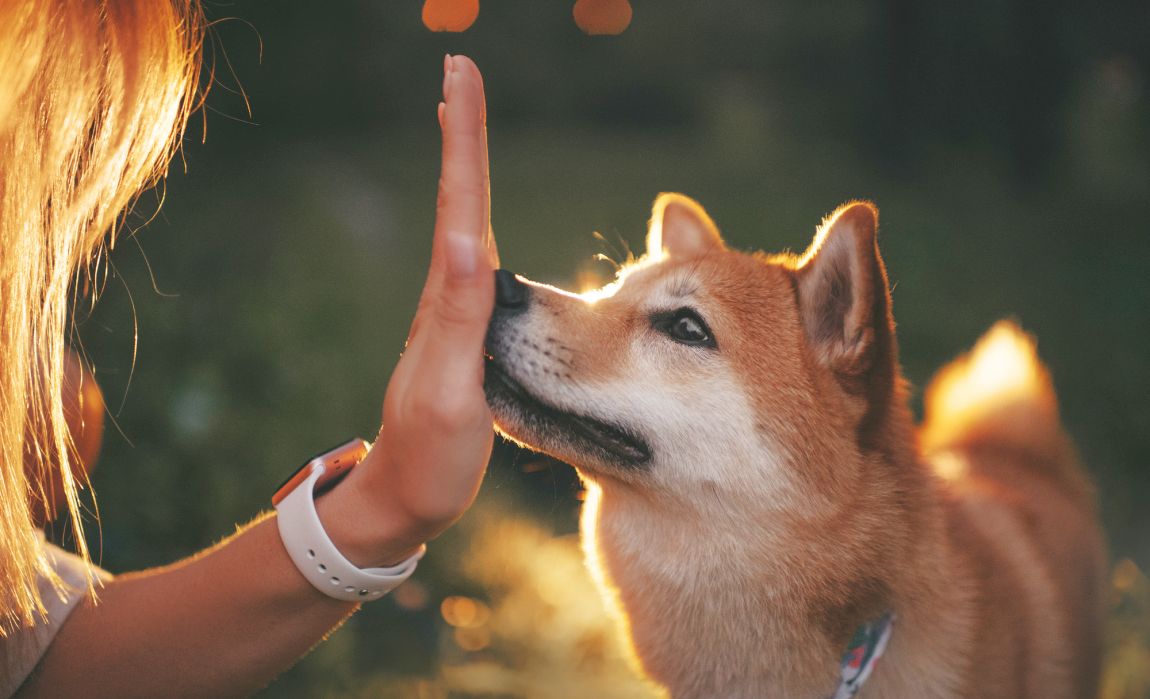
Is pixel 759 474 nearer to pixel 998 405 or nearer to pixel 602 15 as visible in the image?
pixel 998 405

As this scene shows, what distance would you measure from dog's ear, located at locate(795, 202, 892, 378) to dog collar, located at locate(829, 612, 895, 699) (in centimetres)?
46

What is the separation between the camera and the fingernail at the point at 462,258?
112 centimetres

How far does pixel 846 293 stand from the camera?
1607mm

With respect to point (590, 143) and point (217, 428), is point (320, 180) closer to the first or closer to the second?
point (590, 143)

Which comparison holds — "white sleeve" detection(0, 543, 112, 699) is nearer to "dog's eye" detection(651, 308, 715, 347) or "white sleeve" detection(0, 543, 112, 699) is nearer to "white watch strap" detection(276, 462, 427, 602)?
"white watch strap" detection(276, 462, 427, 602)

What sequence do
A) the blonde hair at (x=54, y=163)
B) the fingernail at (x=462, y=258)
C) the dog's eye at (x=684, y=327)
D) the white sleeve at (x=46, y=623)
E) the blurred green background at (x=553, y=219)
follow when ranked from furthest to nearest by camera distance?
Result: the blurred green background at (x=553, y=219), the dog's eye at (x=684, y=327), the white sleeve at (x=46, y=623), the blonde hair at (x=54, y=163), the fingernail at (x=462, y=258)

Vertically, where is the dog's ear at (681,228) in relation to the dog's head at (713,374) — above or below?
above

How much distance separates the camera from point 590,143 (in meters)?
7.40

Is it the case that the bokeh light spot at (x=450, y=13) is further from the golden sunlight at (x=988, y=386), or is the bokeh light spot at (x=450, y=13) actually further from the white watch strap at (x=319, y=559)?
the white watch strap at (x=319, y=559)

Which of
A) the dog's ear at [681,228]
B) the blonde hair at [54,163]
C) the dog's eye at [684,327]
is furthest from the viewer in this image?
the dog's ear at [681,228]

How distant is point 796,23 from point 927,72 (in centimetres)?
126

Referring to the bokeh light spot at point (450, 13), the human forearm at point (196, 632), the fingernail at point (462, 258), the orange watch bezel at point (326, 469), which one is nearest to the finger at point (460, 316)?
the fingernail at point (462, 258)

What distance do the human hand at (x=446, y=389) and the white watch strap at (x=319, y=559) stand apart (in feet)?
0.13

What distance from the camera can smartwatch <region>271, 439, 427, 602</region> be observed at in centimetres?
127
